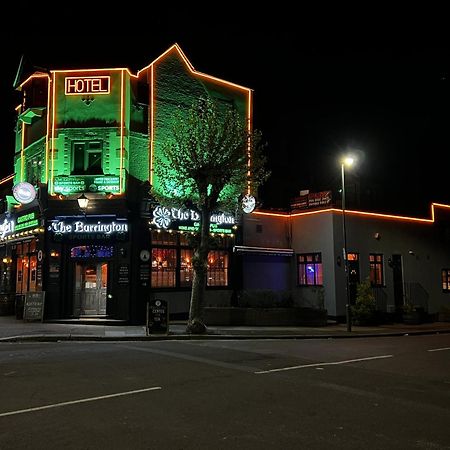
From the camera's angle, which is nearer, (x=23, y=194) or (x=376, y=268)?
(x=23, y=194)

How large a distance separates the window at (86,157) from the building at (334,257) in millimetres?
7496

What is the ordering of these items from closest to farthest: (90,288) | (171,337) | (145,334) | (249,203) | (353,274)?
(171,337) → (145,334) → (90,288) → (249,203) → (353,274)

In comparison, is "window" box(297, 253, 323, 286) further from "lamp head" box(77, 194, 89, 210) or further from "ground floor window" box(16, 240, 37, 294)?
"ground floor window" box(16, 240, 37, 294)

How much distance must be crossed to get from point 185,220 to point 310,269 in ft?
23.5

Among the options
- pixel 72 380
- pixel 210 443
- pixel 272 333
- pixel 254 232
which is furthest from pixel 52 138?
pixel 210 443

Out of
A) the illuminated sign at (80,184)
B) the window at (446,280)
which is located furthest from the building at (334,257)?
the illuminated sign at (80,184)

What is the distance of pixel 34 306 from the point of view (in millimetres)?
20500

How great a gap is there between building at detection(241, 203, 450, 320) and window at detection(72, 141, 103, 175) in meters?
7.50

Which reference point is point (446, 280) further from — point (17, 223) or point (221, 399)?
point (221, 399)

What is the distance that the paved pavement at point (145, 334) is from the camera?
16.7 meters

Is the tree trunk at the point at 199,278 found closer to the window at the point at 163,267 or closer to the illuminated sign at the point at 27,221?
the window at the point at 163,267

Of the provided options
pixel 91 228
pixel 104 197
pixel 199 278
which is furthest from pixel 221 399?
pixel 104 197

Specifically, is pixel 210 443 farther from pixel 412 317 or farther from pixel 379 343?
pixel 412 317

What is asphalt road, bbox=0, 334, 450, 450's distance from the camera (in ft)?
19.8
